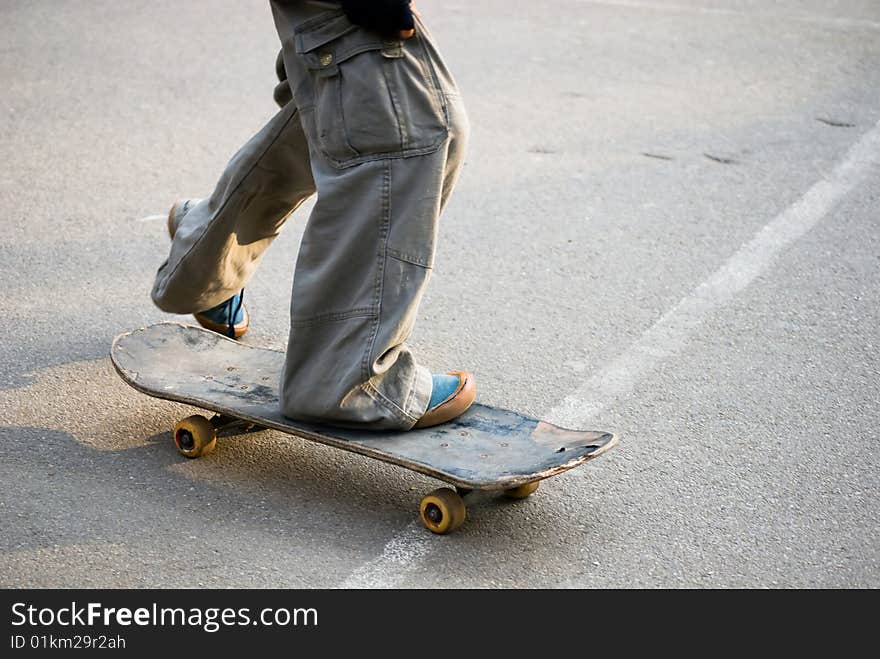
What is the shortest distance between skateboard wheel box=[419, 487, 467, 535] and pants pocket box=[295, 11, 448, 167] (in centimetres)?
84

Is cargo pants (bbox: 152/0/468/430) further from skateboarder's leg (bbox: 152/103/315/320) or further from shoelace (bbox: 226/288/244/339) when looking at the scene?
shoelace (bbox: 226/288/244/339)

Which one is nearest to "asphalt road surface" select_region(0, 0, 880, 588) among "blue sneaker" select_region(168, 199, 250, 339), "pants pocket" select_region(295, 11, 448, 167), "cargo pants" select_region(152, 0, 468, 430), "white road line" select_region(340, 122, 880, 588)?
"white road line" select_region(340, 122, 880, 588)

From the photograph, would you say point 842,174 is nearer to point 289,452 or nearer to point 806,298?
point 806,298

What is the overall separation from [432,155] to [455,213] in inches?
94.7

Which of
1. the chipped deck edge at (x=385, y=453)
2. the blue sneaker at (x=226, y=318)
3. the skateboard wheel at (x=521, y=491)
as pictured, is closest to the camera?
the chipped deck edge at (x=385, y=453)

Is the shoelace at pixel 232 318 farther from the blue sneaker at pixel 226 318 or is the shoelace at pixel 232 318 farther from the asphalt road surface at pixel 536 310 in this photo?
the asphalt road surface at pixel 536 310

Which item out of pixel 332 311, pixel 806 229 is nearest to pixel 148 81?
pixel 806 229

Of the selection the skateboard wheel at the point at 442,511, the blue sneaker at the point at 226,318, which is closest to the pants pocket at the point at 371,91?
the skateboard wheel at the point at 442,511

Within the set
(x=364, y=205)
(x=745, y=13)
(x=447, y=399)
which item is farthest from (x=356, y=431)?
(x=745, y=13)

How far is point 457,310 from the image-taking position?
14.2 ft

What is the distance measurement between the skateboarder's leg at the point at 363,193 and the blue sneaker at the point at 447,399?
16cm

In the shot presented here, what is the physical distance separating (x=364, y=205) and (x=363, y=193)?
30 mm

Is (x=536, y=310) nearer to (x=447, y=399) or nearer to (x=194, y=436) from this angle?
(x=447, y=399)

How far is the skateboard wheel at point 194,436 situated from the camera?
3219 mm
